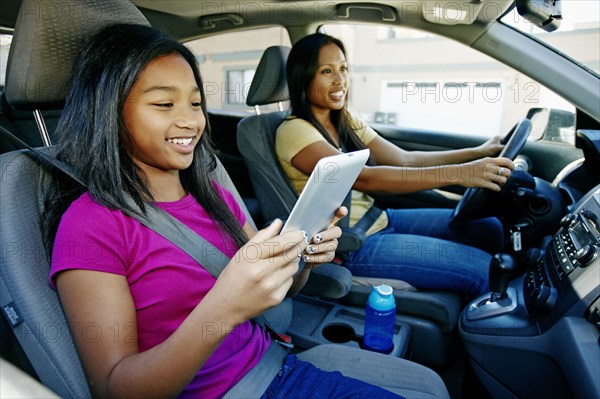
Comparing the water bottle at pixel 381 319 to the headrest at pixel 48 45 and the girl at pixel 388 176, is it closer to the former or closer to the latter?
the girl at pixel 388 176

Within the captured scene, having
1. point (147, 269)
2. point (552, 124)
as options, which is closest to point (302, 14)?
point (552, 124)

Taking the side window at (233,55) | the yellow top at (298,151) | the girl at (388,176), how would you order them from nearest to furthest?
1. the girl at (388,176)
2. the yellow top at (298,151)
3. the side window at (233,55)

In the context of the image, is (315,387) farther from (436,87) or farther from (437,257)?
(436,87)

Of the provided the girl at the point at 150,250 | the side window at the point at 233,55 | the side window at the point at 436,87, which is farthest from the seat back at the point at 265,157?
the girl at the point at 150,250

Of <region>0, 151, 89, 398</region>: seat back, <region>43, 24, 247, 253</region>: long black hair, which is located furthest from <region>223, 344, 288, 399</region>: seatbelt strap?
<region>43, 24, 247, 253</region>: long black hair

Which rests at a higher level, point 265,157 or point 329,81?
point 329,81

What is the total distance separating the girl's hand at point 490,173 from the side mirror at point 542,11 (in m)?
0.47

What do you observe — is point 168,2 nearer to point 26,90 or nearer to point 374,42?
point 26,90

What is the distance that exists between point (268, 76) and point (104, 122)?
1218 mm

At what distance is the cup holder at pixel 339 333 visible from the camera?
1528 millimetres

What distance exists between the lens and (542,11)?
143 cm

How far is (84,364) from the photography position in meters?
0.79

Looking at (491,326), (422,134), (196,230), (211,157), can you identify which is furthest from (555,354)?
(422,134)

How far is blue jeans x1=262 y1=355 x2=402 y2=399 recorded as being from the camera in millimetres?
955
